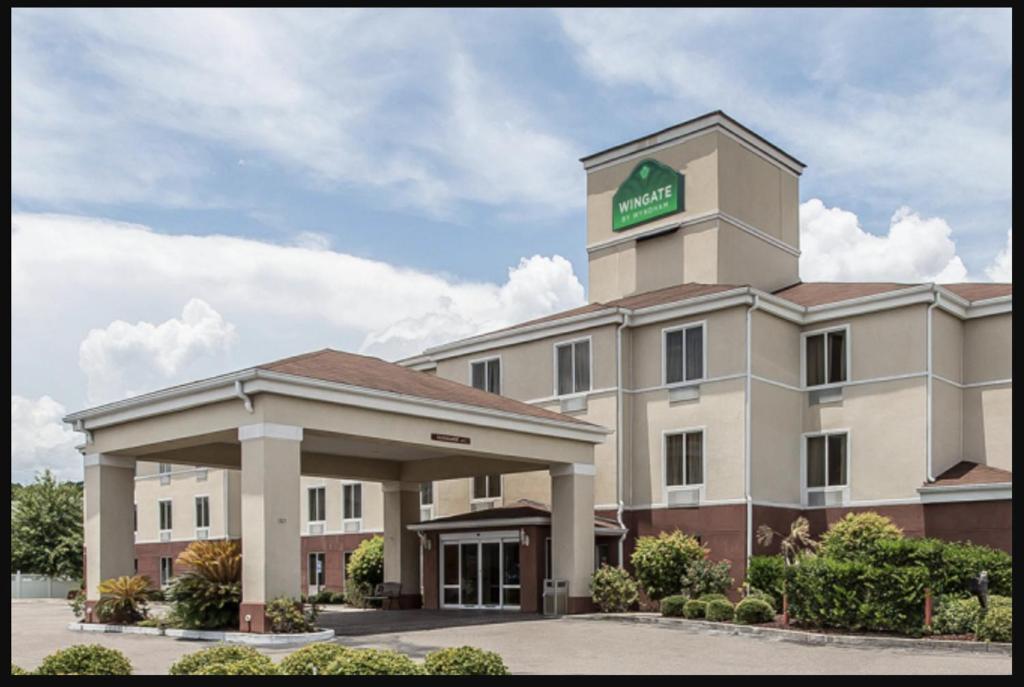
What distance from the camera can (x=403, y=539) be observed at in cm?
3394

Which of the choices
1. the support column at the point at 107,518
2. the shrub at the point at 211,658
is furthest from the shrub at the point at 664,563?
the shrub at the point at 211,658

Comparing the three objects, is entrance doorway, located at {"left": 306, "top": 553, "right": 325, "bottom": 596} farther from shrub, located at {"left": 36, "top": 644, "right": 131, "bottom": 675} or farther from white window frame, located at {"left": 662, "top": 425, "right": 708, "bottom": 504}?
shrub, located at {"left": 36, "top": 644, "right": 131, "bottom": 675}

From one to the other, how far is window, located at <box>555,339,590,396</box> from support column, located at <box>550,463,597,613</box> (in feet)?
14.4

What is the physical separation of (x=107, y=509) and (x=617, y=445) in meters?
13.5

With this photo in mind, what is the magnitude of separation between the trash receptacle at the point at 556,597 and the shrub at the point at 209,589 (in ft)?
28.4

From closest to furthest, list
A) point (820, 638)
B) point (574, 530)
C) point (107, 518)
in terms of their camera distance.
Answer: point (820, 638), point (107, 518), point (574, 530)

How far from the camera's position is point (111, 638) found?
23562 millimetres

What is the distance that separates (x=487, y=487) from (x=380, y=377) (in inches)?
398

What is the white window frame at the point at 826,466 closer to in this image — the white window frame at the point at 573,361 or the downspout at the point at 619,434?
the downspout at the point at 619,434

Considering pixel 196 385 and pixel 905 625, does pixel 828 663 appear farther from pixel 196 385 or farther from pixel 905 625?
pixel 196 385

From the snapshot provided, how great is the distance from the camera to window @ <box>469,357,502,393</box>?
3562cm

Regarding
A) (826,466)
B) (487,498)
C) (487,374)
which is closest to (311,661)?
(826,466)

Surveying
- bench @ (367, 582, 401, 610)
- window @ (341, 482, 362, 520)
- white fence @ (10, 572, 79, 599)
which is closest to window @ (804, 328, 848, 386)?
bench @ (367, 582, 401, 610)

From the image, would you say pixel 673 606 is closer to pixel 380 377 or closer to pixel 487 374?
pixel 380 377
